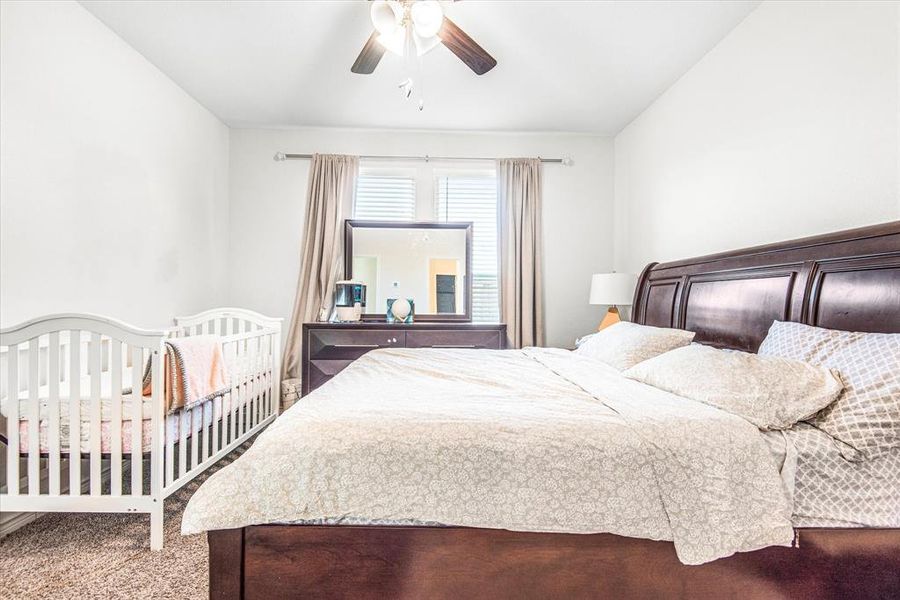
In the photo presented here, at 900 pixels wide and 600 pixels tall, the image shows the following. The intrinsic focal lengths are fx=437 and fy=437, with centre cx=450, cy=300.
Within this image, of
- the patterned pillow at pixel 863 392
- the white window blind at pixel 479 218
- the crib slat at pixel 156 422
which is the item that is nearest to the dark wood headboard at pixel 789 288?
the patterned pillow at pixel 863 392

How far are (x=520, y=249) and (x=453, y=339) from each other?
108 centimetres

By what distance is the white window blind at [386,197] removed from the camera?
398 centimetres

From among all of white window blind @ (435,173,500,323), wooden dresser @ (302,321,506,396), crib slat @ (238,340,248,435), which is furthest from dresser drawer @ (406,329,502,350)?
crib slat @ (238,340,248,435)

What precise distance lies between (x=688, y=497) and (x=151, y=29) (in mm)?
3395

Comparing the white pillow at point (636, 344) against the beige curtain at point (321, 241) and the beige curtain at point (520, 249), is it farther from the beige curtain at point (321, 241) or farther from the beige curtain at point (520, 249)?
the beige curtain at point (321, 241)

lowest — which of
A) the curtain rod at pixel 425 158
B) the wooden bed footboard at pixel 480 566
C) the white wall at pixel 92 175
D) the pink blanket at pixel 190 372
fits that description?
the wooden bed footboard at pixel 480 566

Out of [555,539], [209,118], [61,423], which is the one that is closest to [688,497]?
[555,539]

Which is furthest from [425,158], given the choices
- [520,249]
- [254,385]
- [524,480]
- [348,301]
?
[524,480]

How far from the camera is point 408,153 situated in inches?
156

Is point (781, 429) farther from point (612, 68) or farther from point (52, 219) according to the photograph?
point (52, 219)

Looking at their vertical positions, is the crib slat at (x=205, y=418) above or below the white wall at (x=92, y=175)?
below

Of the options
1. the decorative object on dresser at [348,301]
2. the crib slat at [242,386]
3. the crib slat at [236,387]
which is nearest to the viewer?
the crib slat at [236,387]

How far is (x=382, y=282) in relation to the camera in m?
3.88

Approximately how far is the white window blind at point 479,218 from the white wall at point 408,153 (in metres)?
0.28
